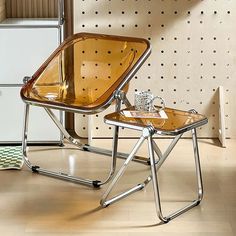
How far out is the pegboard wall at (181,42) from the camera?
4254 mm

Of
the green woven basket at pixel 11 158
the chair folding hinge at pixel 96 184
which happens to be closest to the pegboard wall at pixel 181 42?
the green woven basket at pixel 11 158

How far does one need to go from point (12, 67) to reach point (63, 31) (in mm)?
405

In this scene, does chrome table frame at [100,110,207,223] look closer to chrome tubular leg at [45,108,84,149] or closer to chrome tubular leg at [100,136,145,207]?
chrome tubular leg at [100,136,145,207]

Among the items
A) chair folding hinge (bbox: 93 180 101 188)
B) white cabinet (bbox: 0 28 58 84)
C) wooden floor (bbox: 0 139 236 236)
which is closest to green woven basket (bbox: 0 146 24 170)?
wooden floor (bbox: 0 139 236 236)

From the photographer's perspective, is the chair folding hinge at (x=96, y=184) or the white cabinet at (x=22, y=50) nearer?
the chair folding hinge at (x=96, y=184)

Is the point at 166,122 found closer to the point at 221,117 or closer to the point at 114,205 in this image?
the point at 114,205

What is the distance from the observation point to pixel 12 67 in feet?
13.4

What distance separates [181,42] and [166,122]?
1.17m

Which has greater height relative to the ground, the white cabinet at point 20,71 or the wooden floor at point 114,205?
the white cabinet at point 20,71

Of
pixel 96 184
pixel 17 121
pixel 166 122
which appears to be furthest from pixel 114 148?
pixel 17 121

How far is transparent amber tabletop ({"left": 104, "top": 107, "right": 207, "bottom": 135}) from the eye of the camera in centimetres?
313

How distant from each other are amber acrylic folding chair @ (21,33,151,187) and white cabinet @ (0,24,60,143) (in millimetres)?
216

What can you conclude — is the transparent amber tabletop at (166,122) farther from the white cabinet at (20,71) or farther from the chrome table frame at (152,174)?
the white cabinet at (20,71)

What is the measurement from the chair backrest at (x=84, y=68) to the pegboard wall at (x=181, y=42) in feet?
1.32
